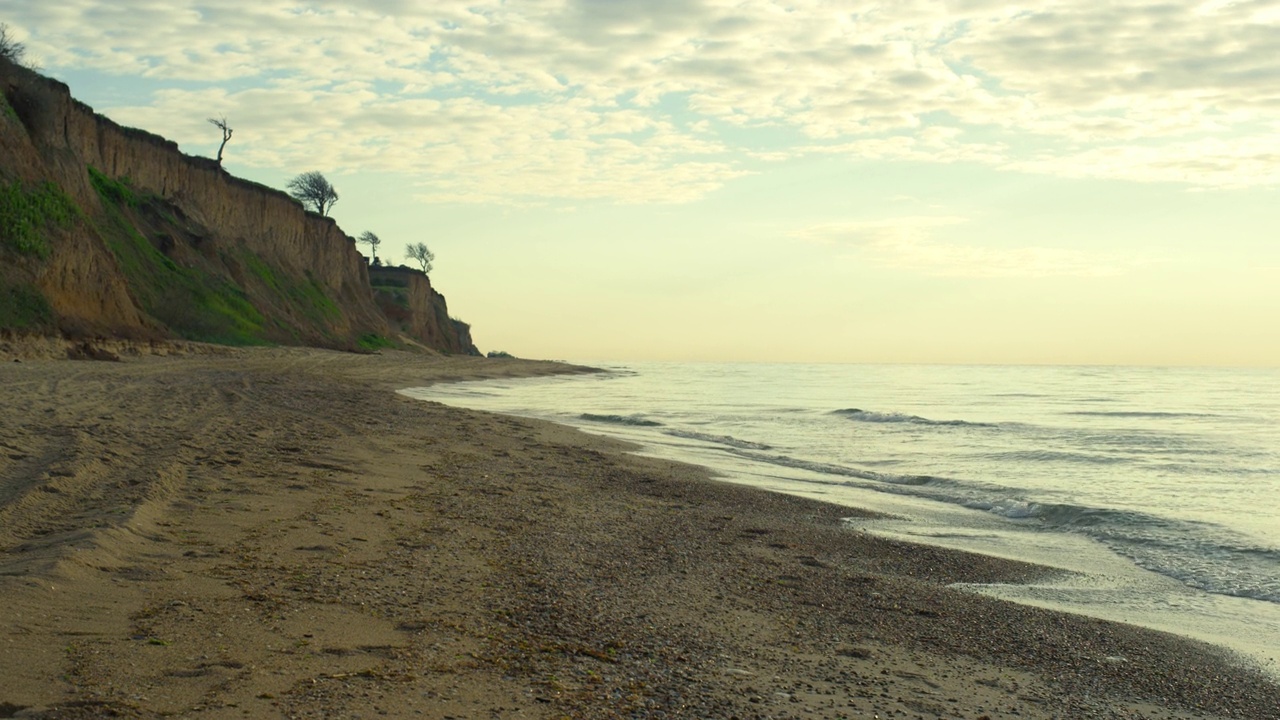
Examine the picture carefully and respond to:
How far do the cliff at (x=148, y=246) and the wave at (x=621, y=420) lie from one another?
16.0 metres

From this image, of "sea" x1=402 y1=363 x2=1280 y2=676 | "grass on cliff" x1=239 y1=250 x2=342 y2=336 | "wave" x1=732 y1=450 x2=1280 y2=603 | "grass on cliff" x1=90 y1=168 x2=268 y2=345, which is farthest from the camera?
"grass on cliff" x1=239 y1=250 x2=342 y2=336

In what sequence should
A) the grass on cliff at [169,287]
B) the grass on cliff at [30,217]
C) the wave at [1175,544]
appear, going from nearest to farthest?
the wave at [1175,544] → the grass on cliff at [30,217] → the grass on cliff at [169,287]

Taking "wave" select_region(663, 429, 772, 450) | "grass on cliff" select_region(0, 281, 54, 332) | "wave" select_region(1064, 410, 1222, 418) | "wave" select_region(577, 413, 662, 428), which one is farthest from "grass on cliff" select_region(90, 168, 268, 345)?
"wave" select_region(1064, 410, 1222, 418)

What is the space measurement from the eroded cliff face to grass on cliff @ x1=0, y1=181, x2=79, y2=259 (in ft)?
171

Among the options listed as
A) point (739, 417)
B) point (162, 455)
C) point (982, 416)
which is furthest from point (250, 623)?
point (982, 416)

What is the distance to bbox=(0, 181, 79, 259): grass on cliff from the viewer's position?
27922 millimetres

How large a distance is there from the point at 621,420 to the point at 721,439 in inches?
229

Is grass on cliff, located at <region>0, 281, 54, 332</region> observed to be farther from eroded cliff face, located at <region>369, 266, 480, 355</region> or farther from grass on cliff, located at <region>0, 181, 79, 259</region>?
eroded cliff face, located at <region>369, 266, 480, 355</region>

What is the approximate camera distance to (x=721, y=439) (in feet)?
73.0

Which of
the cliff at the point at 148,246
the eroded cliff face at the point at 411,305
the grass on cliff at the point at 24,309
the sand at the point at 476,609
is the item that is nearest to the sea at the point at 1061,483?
the sand at the point at 476,609

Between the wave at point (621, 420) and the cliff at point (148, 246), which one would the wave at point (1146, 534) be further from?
the cliff at point (148, 246)

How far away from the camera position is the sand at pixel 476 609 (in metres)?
4.25

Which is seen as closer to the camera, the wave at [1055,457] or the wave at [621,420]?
the wave at [1055,457]

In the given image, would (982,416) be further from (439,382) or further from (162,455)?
(162,455)
